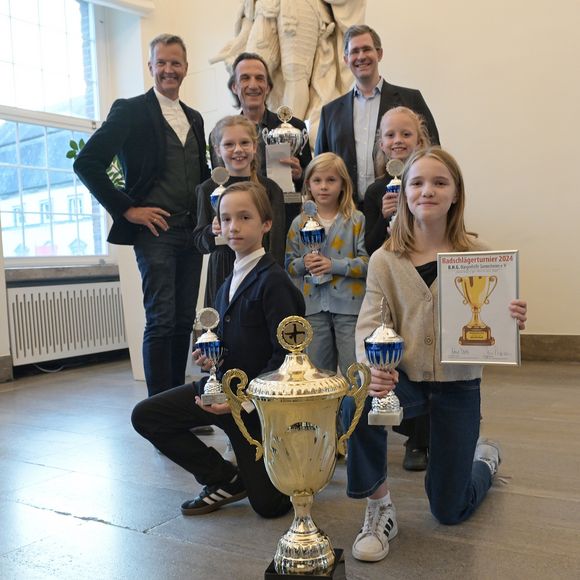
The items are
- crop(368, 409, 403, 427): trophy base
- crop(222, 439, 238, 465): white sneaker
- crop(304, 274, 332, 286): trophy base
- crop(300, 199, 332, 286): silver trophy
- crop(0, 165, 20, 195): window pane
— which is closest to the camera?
crop(368, 409, 403, 427): trophy base

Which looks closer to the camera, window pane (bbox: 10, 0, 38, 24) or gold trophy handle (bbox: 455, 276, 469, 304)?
gold trophy handle (bbox: 455, 276, 469, 304)

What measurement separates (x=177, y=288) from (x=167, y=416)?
3.20 ft

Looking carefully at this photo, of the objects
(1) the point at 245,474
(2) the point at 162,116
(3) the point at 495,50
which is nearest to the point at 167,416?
(1) the point at 245,474

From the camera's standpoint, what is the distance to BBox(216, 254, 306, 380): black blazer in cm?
191

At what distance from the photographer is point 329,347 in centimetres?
246

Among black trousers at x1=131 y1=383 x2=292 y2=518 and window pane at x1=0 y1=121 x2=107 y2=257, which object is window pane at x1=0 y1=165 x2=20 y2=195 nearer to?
window pane at x1=0 y1=121 x2=107 y2=257

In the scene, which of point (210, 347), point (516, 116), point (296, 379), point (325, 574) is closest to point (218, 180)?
point (210, 347)

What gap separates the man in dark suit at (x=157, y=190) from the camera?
274 cm

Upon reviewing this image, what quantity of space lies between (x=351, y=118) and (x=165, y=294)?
1031mm

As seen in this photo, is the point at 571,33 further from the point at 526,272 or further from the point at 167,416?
the point at 167,416

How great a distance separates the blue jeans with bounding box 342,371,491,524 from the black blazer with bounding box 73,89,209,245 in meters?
1.47

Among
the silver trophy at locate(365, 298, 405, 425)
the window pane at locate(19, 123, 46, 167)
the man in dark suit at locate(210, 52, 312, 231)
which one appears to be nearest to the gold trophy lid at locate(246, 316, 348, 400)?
the silver trophy at locate(365, 298, 405, 425)

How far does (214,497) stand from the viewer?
198 centimetres

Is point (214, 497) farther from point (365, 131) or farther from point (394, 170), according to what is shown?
point (365, 131)
